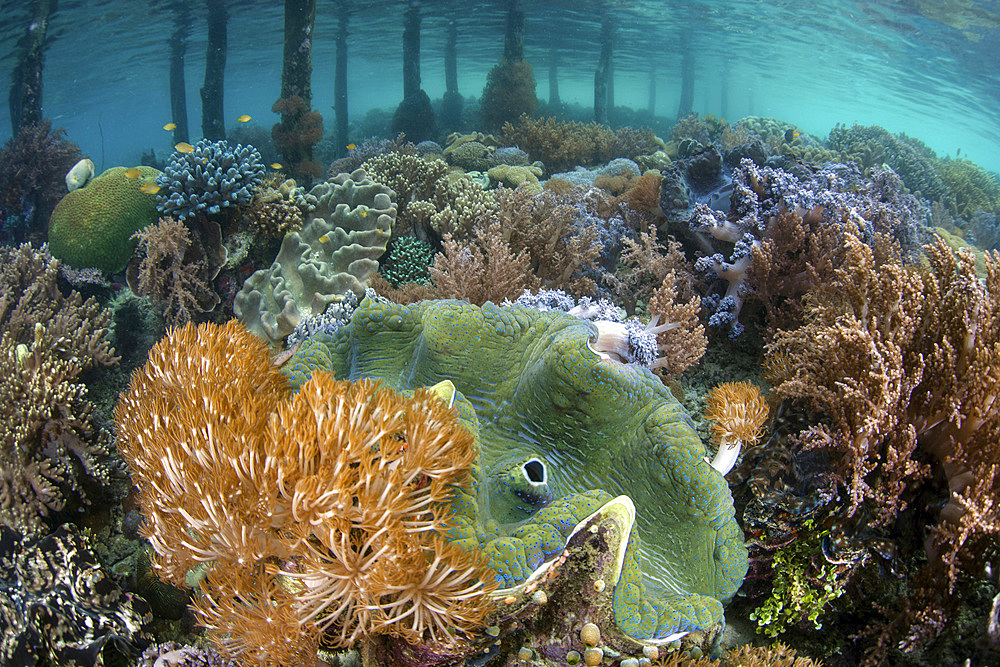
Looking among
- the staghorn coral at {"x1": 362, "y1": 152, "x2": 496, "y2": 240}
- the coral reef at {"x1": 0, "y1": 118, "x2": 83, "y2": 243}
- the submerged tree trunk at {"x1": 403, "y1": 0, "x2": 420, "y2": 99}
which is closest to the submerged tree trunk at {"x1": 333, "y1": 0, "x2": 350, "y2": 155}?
the submerged tree trunk at {"x1": 403, "y1": 0, "x2": 420, "y2": 99}

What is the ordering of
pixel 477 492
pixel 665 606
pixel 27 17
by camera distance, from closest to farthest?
pixel 665 606, pixel 477 492, pixel 27 17

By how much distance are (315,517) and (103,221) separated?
6666 millimetres

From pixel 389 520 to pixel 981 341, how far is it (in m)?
2.85

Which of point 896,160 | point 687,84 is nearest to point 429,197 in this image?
point 896,160

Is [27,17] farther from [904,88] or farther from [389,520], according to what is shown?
[904,88]

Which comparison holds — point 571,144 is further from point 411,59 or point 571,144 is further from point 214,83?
point 214,83

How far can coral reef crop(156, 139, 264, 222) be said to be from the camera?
563 cm

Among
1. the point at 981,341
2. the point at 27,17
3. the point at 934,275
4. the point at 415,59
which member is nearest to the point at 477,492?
the point at 981,341

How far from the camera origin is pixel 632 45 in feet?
128

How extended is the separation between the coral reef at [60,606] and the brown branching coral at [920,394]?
3.95 metres

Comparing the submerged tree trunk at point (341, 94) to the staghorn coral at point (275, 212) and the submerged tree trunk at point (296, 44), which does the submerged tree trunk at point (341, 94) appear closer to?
the submerged tree trunk at point (296, 44)

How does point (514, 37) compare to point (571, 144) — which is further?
point (514, 37)

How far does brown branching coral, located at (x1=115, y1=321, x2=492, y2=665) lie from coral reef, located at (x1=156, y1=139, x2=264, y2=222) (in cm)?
473

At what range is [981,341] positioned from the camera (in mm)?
2215
